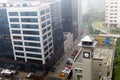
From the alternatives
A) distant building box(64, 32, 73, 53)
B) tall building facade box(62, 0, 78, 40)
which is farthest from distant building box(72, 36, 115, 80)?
tall building facade box(62, 0, 78, 40)

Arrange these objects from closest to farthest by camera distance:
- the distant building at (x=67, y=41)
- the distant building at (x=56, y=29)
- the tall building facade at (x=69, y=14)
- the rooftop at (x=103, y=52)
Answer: the rooftop at (x=103, y=52) < the distant building at (x=56, y=29) < the distant building at (x=67, y=41) < the tall building facade at (x=69, y=14)

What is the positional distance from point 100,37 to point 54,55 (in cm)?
1978

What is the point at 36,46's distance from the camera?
64188 millimetres

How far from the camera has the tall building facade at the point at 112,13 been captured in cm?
11038

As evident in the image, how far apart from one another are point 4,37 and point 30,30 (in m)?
13.4

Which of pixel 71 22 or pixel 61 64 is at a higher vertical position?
pixel 71 22

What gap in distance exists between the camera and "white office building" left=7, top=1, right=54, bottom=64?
60828 mm

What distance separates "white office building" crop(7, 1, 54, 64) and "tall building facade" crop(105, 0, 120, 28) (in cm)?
5676

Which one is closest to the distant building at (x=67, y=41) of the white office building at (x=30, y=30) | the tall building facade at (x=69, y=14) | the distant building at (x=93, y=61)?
the tall building facade at (x=69, y=14)

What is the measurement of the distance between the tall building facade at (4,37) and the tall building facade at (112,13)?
68.0 metres

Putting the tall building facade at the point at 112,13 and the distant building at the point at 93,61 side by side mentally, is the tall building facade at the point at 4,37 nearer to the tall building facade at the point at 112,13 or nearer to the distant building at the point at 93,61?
the distant building at the point at 93,61

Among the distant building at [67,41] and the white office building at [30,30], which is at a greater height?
the white office building at [30,30]

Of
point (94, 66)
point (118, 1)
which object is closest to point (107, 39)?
point (94, 66)

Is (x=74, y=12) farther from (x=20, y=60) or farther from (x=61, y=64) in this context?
(x=20, y=60)
